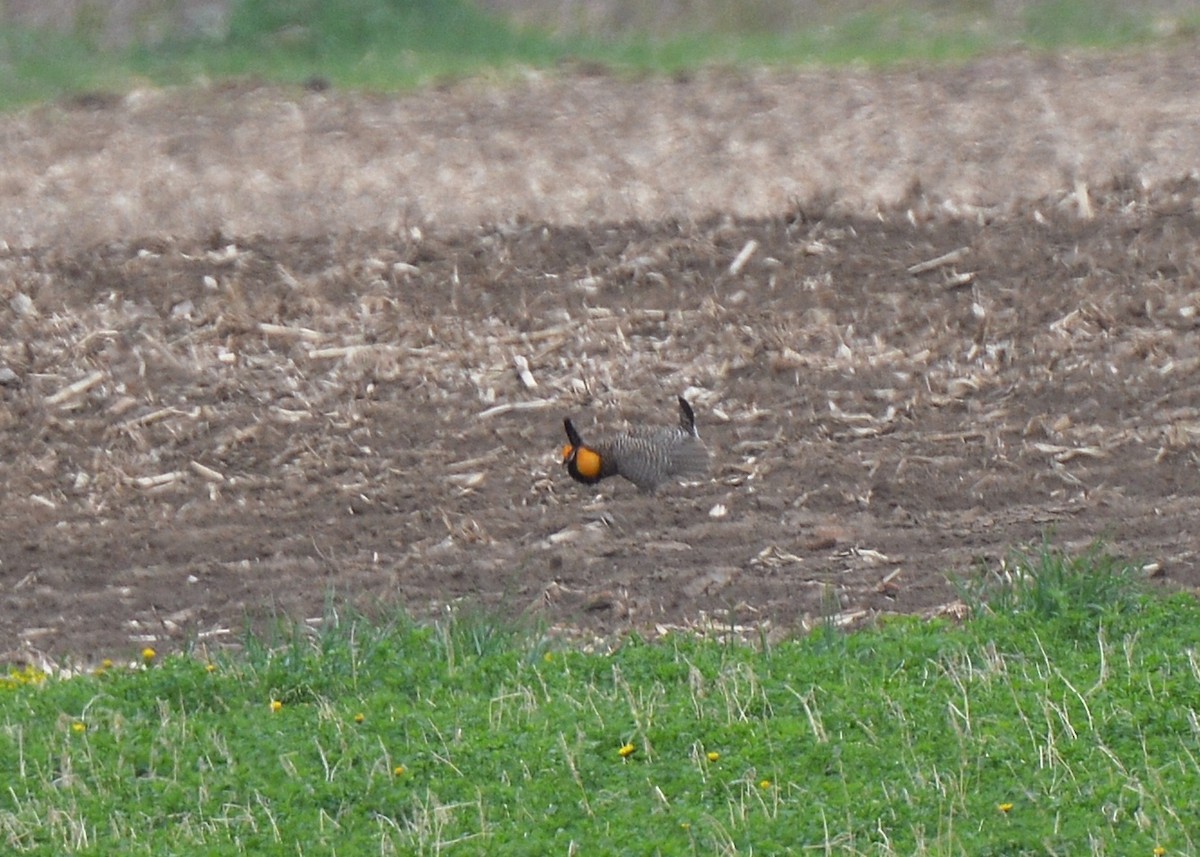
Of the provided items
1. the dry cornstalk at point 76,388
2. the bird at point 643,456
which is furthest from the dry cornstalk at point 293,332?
the bird at point 643,456

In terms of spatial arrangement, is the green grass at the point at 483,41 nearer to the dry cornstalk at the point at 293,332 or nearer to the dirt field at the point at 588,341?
the dirt field at the point at 588,341

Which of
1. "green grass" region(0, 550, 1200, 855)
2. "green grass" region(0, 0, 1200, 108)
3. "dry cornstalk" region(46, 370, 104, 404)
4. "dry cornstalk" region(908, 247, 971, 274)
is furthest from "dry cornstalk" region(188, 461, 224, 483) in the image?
"green grass" region(0, 0, 1200, 108)

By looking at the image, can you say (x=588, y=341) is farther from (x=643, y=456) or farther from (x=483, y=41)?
(x=483, y=41)

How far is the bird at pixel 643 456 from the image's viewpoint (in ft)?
27.3

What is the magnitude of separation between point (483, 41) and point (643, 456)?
6539 mm

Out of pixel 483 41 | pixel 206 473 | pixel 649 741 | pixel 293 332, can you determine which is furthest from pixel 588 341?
pixel 649 741

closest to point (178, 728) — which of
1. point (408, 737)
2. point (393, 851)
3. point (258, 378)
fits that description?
point (408, 737)

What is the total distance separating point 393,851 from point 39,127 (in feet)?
29.3

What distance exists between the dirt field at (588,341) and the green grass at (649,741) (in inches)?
42.4

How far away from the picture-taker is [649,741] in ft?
18.2

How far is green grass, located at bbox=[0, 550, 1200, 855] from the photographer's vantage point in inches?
196

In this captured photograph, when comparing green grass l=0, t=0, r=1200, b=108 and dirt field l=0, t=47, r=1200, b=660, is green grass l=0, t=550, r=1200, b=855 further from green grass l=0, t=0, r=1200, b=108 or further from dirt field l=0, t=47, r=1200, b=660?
green grass l=0, t=0, r=1200, b=108

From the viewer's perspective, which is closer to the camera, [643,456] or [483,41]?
[643,456]

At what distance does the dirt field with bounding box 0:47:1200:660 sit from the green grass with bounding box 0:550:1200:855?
108cm
